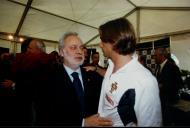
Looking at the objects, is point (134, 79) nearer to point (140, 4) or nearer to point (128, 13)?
point (140, 4)

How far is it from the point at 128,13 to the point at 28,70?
7.02 metres

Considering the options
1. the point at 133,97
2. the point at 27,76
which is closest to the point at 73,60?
the point at 27,76

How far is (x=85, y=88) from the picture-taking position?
6.09 ft

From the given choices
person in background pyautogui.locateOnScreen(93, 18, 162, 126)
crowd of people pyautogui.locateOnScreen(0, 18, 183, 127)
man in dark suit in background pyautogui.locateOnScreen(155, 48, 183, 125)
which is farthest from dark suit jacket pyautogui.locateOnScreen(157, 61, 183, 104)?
person in background pyautogui.locateOnScreen(93, 18, 162, 126)

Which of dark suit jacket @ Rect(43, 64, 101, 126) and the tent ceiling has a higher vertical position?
the tent ceiling

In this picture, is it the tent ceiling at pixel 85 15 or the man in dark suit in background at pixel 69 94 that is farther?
the tent ceiling at pixel 85 15

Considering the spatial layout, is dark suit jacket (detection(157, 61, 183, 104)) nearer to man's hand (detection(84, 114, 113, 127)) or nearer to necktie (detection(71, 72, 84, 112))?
necktie (detection(71, 72, 84, 112))

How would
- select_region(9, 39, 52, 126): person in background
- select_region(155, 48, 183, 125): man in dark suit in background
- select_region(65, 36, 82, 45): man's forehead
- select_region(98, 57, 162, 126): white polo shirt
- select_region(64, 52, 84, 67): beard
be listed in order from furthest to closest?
select_region(155, 48, 183, 125): man in dark suit in background, select_region(9, 39, 52, 126): person in background, select_region(65, 36, 82, 45): man's forehead, select_region(64, 52, 84, 67): beard, select_region(98, 57, 162, 126): white polo shirt

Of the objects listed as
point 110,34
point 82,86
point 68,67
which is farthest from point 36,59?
point 110,34

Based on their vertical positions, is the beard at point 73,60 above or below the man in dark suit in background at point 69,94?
above

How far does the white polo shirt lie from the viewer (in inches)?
49.4

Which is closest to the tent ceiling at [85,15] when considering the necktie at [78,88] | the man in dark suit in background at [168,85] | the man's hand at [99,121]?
the man in dark suit in background at [168,85]

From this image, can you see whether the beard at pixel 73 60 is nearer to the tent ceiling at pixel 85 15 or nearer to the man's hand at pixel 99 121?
A: the man's hand at pixel 99 121

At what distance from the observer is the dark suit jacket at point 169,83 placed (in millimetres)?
3787
